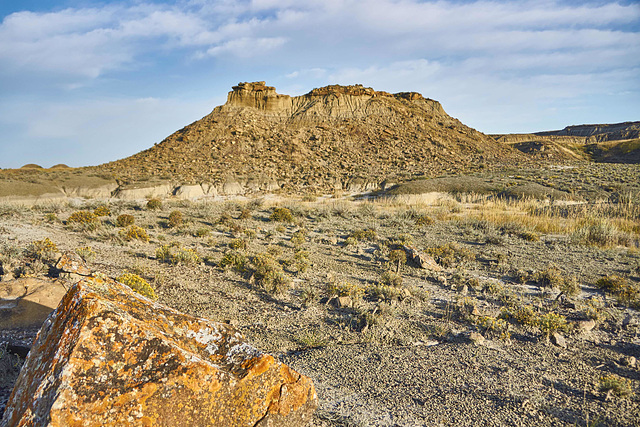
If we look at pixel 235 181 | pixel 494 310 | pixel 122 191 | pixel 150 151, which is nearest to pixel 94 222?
pixel 494 310

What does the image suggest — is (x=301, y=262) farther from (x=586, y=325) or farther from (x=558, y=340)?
(x=586, y=325)

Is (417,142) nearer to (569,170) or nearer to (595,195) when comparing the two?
(569,170)

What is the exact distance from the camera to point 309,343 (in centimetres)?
482

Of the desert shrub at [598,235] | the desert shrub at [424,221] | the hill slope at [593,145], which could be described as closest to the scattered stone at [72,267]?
the desert shrub at [424,221]

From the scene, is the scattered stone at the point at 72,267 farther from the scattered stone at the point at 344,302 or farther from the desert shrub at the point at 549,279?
the desert shrub at the point at 549,279

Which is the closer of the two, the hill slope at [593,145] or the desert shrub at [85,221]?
the desert shrub at [85,221]

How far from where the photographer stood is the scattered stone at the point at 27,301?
14.3 feet

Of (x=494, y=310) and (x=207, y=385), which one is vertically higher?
(x=207, y=385)

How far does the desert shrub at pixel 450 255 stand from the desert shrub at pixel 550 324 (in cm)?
373

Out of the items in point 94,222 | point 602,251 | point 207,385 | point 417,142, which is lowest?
point 602,251

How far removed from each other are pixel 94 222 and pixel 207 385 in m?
11.5

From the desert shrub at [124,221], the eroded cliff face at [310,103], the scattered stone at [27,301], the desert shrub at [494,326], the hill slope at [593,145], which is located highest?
the eroded cliff face at [310,103]

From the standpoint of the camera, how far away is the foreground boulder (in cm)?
211

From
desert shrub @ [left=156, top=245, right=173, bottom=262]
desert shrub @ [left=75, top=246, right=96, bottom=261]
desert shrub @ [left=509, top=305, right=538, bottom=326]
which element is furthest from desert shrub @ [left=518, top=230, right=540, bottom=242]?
desert shrub @ [left=75, top=246, right=96, bottom=261]
